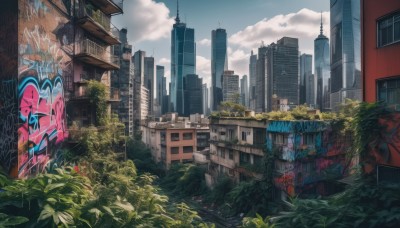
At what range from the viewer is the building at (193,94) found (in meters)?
194

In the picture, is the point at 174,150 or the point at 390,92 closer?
the point at 390,92

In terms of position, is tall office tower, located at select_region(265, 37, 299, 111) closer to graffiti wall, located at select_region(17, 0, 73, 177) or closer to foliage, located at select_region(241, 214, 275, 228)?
graffiti wall, located at select_region(17, 0, 73, 177)

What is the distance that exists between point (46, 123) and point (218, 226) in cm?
1716

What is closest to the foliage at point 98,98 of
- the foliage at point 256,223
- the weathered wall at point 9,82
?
the weathered wall at point 9,82

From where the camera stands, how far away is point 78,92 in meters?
16.3

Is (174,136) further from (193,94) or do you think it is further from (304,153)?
(193,94)

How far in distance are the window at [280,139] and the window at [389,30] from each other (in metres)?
11.9

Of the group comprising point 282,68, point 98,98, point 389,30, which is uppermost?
point 282,68

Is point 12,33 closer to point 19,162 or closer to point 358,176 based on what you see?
point 19,162

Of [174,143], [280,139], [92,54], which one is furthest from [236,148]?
[92,54]

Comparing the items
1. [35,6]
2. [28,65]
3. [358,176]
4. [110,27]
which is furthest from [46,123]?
[358,176]

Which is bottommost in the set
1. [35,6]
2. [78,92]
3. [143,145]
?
[143,145]

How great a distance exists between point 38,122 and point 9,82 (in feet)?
7.40

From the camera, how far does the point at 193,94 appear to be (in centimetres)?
19588
